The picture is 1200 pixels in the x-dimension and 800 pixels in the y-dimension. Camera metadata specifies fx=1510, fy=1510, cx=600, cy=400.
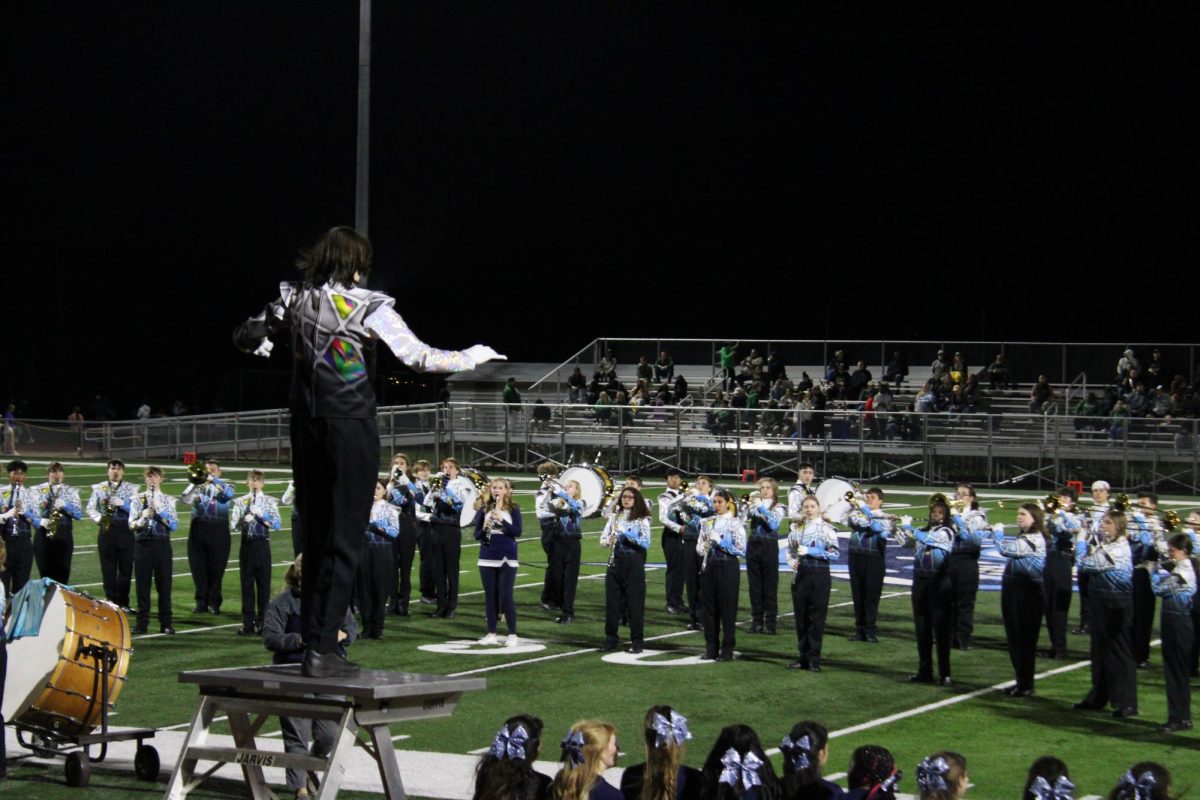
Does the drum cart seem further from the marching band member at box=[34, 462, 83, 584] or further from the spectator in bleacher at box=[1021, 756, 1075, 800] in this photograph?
the marching band member at box=[34, 462, 83, 584]

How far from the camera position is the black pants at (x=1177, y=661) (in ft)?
38.1

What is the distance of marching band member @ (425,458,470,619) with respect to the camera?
57.4 ft

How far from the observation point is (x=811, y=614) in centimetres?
1409

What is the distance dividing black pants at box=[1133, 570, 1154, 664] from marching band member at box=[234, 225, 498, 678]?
1136 centimetres

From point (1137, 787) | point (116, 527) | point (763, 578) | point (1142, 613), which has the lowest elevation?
point (1142, 613)

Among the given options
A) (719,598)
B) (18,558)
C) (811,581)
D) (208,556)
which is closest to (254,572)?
(208,556)

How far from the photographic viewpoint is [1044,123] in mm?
45188

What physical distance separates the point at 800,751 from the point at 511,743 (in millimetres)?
1211

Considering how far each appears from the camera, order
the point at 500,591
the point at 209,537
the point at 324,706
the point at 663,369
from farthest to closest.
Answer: the point at 663,369
the point at 209,537
the point at 500,591
the point at 324,706

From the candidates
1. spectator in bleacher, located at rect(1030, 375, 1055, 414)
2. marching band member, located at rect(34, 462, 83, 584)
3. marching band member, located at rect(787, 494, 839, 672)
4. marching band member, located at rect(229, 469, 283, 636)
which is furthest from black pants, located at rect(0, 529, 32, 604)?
spectator in bleacher, located at rect(1030, 375, 1055, 414)

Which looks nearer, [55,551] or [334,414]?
[334,414]

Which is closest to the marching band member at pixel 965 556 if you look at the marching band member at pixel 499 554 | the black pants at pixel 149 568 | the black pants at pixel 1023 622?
the black pants at pixel 1023 622

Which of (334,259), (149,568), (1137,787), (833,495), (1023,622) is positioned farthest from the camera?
(833,495)

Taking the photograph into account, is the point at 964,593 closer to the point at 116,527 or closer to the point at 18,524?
the point at 116,527
